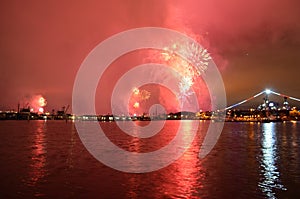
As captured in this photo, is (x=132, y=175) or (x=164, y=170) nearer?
(x=132, y=175)

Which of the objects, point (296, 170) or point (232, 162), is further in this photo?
point (232, 162)

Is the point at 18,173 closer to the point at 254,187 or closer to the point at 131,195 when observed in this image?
the point at 131,195

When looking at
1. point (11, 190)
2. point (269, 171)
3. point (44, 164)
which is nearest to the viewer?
point (11, 190)

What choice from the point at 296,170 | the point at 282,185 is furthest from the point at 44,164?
the point at 296,170

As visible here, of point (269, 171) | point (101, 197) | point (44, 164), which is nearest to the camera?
point (101, 197)

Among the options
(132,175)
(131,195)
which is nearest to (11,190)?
(131,195)

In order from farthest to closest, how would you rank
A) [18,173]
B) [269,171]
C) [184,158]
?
[184,158] → [269,171] → [18,173]

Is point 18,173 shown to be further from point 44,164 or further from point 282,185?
point 282,185

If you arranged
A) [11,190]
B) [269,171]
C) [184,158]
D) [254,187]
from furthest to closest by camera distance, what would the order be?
1. [184,158]
2. [269,171]
3. [254,187]
4. [11,190]
